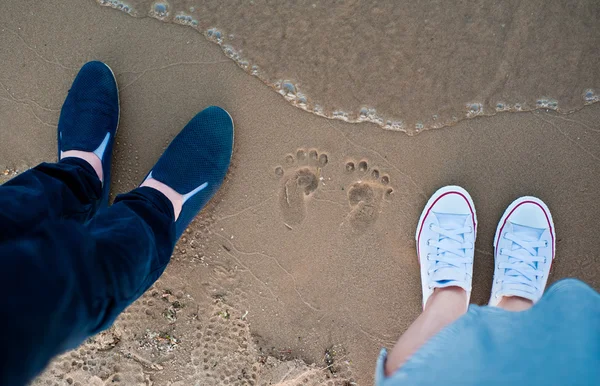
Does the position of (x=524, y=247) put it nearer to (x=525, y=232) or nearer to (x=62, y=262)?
(x=525, y=232)

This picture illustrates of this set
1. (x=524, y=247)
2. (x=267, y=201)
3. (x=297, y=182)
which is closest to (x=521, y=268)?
(x=524, y=247)

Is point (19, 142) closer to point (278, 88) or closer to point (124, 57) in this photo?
point (124, 57)

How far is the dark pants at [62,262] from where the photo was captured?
1.07 metres

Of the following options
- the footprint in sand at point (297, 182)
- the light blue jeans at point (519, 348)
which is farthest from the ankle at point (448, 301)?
the footprint in sand at point (297, 182)

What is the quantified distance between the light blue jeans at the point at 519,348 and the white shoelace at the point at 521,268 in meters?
0.72

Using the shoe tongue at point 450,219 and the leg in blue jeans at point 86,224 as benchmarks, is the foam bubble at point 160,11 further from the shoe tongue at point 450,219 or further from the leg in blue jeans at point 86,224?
the shoe tongue at point 450,219

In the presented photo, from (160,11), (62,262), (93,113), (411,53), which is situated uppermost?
(411,53)

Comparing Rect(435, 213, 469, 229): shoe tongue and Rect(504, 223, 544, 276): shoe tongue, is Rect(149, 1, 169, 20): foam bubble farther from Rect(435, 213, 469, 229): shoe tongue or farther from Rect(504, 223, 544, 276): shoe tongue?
Rect(504, 223, 544, 276): shoe tongue

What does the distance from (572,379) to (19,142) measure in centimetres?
249

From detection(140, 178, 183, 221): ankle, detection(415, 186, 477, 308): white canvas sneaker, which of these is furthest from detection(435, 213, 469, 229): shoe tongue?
detection(140, 178, 183, 221): ankle

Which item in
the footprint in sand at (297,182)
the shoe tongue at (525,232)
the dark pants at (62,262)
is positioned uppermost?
the shoe tongue at (525,232)

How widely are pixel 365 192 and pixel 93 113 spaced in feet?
4.54

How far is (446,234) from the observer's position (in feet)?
6.93

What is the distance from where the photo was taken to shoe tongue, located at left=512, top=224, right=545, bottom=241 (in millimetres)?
2100
